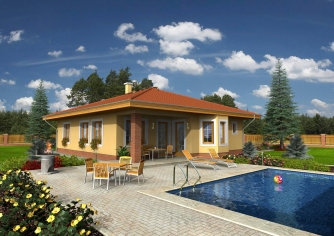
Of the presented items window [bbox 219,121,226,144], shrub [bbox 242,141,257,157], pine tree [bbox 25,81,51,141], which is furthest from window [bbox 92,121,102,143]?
pine tree [bbox 25,81,51,141]

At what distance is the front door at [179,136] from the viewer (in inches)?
669

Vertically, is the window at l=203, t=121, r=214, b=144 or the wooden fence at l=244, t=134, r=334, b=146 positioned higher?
the window at l=203, t=121, r=214, b=144

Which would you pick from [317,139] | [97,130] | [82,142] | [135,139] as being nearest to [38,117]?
[82,142]

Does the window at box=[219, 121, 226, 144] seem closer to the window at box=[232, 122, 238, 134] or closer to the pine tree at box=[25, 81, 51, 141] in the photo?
the window at box=[232, 122, 238, 134]

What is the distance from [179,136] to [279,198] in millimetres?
10108

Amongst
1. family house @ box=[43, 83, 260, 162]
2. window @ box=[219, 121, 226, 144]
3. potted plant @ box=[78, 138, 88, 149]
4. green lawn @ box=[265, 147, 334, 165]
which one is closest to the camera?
family house @ box=[43, 83, 260, 162]

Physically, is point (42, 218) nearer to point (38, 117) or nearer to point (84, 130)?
point (84, 130)

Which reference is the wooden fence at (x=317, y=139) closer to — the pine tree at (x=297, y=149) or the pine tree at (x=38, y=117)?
the pine tree at (x=297, y=149)

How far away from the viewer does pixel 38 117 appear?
114ft

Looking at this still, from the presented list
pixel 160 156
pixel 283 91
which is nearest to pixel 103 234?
pixel 160 156

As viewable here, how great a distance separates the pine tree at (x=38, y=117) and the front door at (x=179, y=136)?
2457 centimetres

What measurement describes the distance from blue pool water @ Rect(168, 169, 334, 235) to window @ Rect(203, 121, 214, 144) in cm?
573

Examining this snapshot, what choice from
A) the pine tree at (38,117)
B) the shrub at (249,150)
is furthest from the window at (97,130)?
the pine tree at (38,117)

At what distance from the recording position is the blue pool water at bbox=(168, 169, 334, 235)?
18.6ft
